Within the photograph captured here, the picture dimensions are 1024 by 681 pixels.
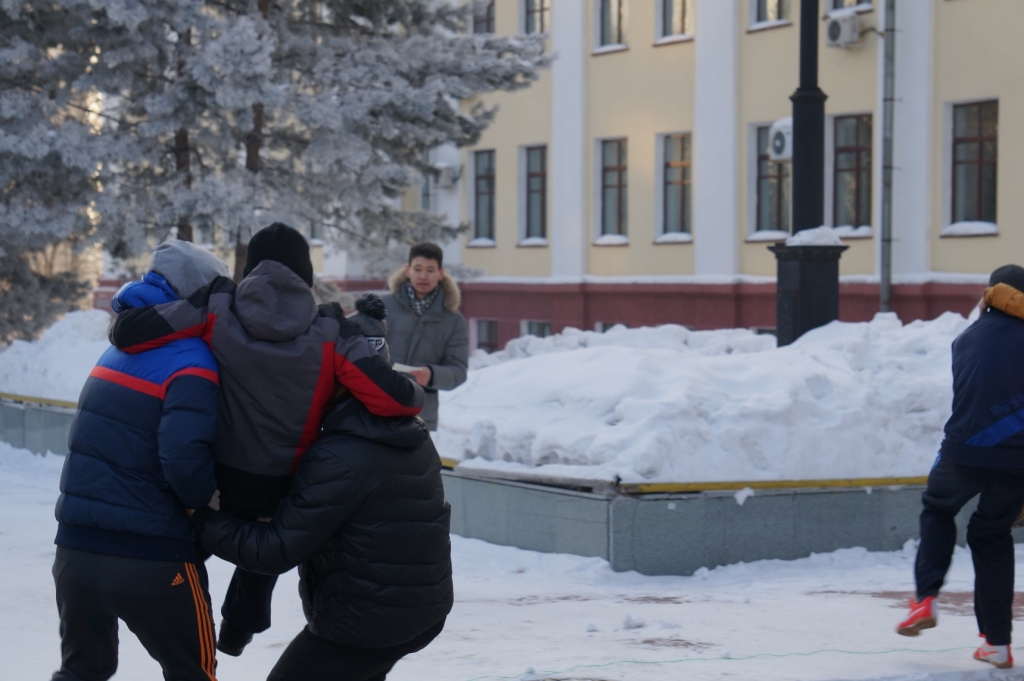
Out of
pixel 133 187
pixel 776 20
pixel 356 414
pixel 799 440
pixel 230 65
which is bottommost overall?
pixel 799 440

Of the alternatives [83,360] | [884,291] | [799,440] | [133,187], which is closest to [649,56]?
[884,291]

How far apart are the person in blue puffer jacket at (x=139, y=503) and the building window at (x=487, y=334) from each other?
70.3 ft

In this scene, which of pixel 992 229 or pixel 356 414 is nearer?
pixel 356 414

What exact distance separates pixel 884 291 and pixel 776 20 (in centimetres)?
466

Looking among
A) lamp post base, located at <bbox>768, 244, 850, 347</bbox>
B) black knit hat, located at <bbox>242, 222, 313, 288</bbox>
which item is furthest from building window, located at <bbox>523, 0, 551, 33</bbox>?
black knit hat, located at <bbox>242, 222, 313, 288</bbox>

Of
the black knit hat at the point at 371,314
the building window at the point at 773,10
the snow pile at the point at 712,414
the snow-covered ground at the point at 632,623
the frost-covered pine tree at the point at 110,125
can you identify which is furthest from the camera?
the building window at the point at 773,10

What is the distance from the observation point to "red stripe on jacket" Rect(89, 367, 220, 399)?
11.0 ft

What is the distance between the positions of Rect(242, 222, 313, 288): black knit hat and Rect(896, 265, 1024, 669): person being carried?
10.6 ft

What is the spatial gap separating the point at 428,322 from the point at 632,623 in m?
1.96

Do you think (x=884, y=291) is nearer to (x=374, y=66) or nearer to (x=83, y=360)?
(x=374, y=66)

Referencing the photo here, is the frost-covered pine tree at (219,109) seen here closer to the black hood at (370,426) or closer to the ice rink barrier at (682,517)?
the ice rink barrier at (682,517)

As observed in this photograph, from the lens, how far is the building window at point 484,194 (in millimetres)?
25016

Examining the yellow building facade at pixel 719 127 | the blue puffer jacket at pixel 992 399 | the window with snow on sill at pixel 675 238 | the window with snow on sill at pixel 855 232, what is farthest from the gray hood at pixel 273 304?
the window with snow on sill at pixel 675 238

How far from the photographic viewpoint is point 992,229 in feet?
56.4
